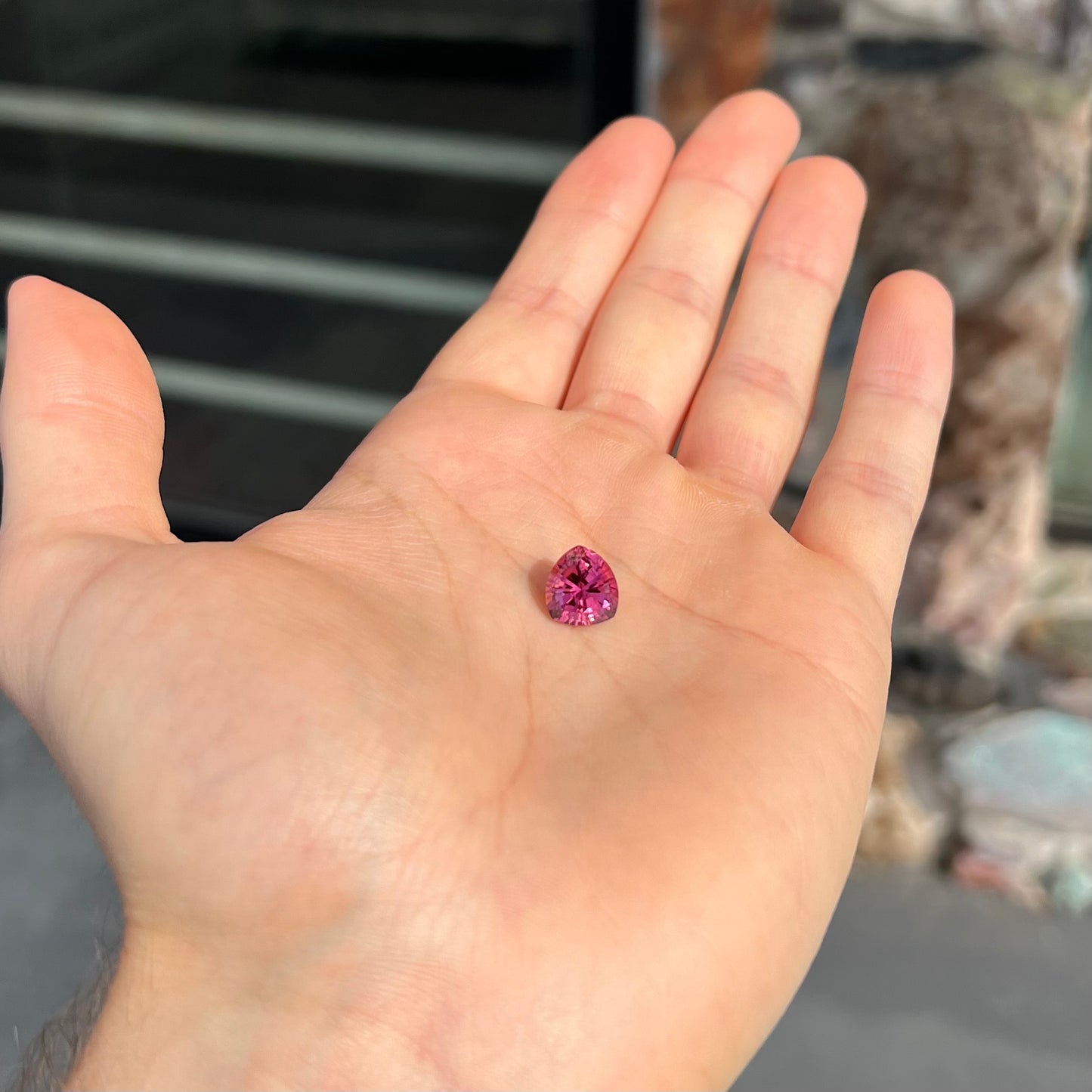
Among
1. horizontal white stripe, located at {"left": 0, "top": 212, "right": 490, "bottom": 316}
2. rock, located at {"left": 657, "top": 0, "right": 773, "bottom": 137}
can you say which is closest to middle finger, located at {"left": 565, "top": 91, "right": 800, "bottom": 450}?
rock, located at {"left": 657, "top": 0, "right": 773, "bottom": 137}

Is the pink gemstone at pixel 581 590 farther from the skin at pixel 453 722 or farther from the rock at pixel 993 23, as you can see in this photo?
the rock at pixel 993 23

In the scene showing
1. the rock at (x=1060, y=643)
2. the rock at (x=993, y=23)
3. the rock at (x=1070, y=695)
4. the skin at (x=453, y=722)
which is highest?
the rock at (x=993, y=23)

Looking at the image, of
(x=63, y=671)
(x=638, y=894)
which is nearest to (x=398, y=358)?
(x=63, y=671)

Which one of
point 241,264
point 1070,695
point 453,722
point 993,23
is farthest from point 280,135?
point 1070,695

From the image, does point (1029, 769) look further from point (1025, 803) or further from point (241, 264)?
point (241, 264)

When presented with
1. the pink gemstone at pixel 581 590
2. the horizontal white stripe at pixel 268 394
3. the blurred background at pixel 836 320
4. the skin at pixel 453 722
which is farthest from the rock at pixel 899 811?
the horizontal white stripe at pixel 268 394

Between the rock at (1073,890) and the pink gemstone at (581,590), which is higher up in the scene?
the pink gemstone at (581,590)

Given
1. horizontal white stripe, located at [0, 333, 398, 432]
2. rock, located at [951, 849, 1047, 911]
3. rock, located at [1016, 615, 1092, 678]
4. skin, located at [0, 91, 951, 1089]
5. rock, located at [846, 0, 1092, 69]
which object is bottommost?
rock, located at [951, 849, 1047, 911]

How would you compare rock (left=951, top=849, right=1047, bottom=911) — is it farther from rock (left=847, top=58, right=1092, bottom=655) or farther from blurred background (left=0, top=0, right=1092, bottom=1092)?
rock (left=847, top=58, right=1092, bottom=655)
